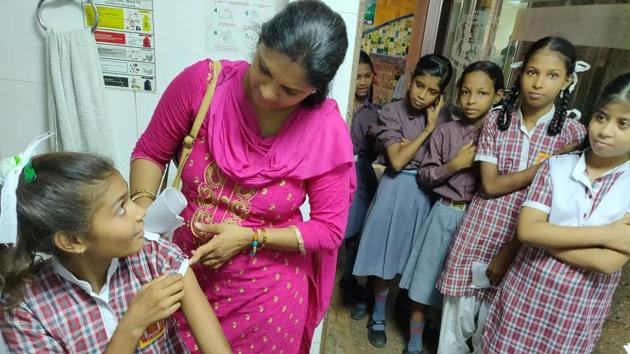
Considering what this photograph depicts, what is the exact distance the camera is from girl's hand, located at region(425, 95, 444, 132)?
178cm

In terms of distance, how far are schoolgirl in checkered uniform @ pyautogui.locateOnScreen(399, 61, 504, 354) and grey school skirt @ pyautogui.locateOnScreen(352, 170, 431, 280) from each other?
0.21ft

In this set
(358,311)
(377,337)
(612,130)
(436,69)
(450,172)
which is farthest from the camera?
(358,311)

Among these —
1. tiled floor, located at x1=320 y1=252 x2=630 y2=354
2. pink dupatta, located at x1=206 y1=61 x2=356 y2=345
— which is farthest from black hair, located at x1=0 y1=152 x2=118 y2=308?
tiled floor, located at x1=320 y1=252 x2=630 y2=354

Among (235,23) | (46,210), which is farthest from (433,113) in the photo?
(46,210)

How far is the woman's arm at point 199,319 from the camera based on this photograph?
0.89 m

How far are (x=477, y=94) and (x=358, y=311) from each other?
143 cm

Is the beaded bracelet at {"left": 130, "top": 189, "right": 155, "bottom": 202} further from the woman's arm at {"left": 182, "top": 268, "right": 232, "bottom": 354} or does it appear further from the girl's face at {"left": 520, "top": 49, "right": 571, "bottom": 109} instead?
the girl's face at {"left": 520, "top": 49, "right": 571, "bottom": 109}

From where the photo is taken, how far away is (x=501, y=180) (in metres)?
1.43

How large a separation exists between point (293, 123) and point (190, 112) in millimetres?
251

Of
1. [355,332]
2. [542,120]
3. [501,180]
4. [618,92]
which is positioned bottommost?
[355,332]

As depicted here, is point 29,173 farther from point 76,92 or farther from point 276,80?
point 76,92

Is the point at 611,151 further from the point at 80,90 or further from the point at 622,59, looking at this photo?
the point at 80,90

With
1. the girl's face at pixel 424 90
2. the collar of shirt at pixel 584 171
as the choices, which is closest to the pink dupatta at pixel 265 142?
the collar of shirt at pixel 584 171

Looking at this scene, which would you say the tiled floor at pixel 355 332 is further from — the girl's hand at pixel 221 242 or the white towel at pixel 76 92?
the white towel at pixel 76 92
